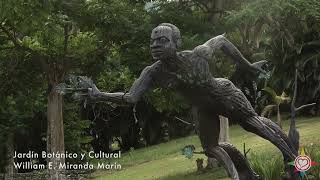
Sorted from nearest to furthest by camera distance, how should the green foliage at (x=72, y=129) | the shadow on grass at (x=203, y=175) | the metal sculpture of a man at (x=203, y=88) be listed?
1. the metal sculpture of a man at (x=203, y=88)
2. the shadow on grass at (x=203, y=175)
3. the green foliage at (x=72, y=129)

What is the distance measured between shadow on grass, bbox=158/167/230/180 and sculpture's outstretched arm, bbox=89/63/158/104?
5.67 meters

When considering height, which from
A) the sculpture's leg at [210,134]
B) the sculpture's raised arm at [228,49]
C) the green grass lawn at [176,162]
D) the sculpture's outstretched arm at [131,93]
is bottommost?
the green grass lawn at [176,162]

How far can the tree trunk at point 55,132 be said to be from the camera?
37.7 feet

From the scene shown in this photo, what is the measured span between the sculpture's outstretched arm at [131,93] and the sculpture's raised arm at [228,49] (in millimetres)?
592

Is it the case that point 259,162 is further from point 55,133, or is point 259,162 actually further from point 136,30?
point 55,133

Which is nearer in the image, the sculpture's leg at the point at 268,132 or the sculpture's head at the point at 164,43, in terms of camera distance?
the sculpture's head at the point at 164,43

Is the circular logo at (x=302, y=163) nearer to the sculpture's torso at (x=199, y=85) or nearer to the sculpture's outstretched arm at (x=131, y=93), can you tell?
the sculpture's torso at (x=199, y=85)

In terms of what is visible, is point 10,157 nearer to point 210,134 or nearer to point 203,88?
point 210,134

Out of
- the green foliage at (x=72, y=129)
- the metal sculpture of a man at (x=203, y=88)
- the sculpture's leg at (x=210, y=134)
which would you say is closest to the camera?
the metal sculpture of a man at (x=203, y=88)

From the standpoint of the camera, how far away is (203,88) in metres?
5.07

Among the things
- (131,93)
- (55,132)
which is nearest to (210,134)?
(131,93)

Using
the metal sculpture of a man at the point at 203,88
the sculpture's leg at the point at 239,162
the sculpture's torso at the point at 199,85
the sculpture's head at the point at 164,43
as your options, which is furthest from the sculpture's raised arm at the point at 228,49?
the sculpture's leg at the point at 239,162

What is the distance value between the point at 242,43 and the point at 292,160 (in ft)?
20.9

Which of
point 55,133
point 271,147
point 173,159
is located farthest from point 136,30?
point 173,159
